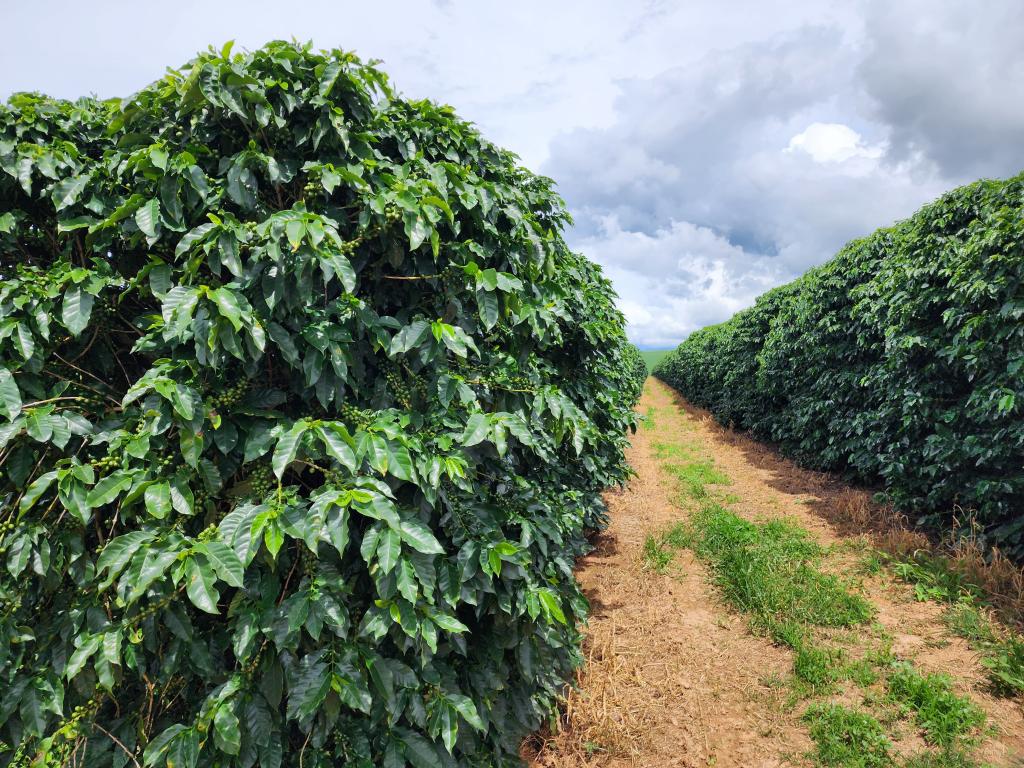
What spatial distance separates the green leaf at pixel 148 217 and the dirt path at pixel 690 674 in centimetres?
380

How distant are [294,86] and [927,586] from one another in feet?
22.1

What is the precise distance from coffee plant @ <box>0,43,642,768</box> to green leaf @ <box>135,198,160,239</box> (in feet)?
0.05

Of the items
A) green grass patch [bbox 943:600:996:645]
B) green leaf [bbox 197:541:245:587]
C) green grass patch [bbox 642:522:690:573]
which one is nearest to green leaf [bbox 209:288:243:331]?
green leaf [bbox 197:541:245:587]

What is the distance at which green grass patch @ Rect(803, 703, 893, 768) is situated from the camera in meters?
2.91

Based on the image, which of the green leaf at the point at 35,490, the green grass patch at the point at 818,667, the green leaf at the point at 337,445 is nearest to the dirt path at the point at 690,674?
the green grass patch at the point at 818,667

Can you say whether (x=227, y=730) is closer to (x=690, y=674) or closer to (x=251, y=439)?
(x=251, y=439)

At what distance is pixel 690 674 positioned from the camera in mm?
3830

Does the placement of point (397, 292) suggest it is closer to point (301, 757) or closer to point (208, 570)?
point (208, 570)

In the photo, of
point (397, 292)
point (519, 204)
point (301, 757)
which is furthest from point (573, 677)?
point (519, 204)

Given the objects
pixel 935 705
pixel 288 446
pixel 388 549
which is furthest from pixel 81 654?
pixel 935 705

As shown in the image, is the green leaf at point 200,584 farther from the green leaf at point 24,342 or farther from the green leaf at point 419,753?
the green leaf at point 24,342

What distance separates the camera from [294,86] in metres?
2.25

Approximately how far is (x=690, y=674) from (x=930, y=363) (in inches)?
188

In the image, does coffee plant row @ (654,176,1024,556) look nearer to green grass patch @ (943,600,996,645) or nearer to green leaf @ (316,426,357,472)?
green grass patch @ (943,600,996,645)
